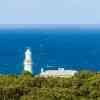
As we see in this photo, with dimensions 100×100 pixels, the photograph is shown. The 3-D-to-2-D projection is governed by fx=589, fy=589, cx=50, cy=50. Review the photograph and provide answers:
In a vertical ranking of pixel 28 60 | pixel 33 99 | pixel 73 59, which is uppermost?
pixel 73 59

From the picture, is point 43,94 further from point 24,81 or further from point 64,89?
point 24,81

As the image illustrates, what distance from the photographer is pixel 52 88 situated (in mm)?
33469

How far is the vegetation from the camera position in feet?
104

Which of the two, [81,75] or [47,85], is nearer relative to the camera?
[47,85]

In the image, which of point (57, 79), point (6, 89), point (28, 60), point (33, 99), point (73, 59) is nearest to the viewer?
point (33, 99)

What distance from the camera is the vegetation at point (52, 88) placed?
31766 mm

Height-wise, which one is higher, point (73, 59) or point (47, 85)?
point (73, 59)

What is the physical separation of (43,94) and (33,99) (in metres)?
0.80

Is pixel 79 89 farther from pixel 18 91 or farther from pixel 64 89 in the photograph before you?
pixel 18 91

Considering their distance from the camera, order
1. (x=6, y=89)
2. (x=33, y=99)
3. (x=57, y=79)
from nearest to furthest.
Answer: (x=33, y=99)
(x=6, y=89)
(x=57, y=79)

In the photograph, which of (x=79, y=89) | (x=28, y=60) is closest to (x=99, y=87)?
(x=79, y=89)

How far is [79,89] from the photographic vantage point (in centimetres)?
3312

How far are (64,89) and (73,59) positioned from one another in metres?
82.5

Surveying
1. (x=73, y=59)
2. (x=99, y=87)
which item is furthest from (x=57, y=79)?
(x=73, y=59)
